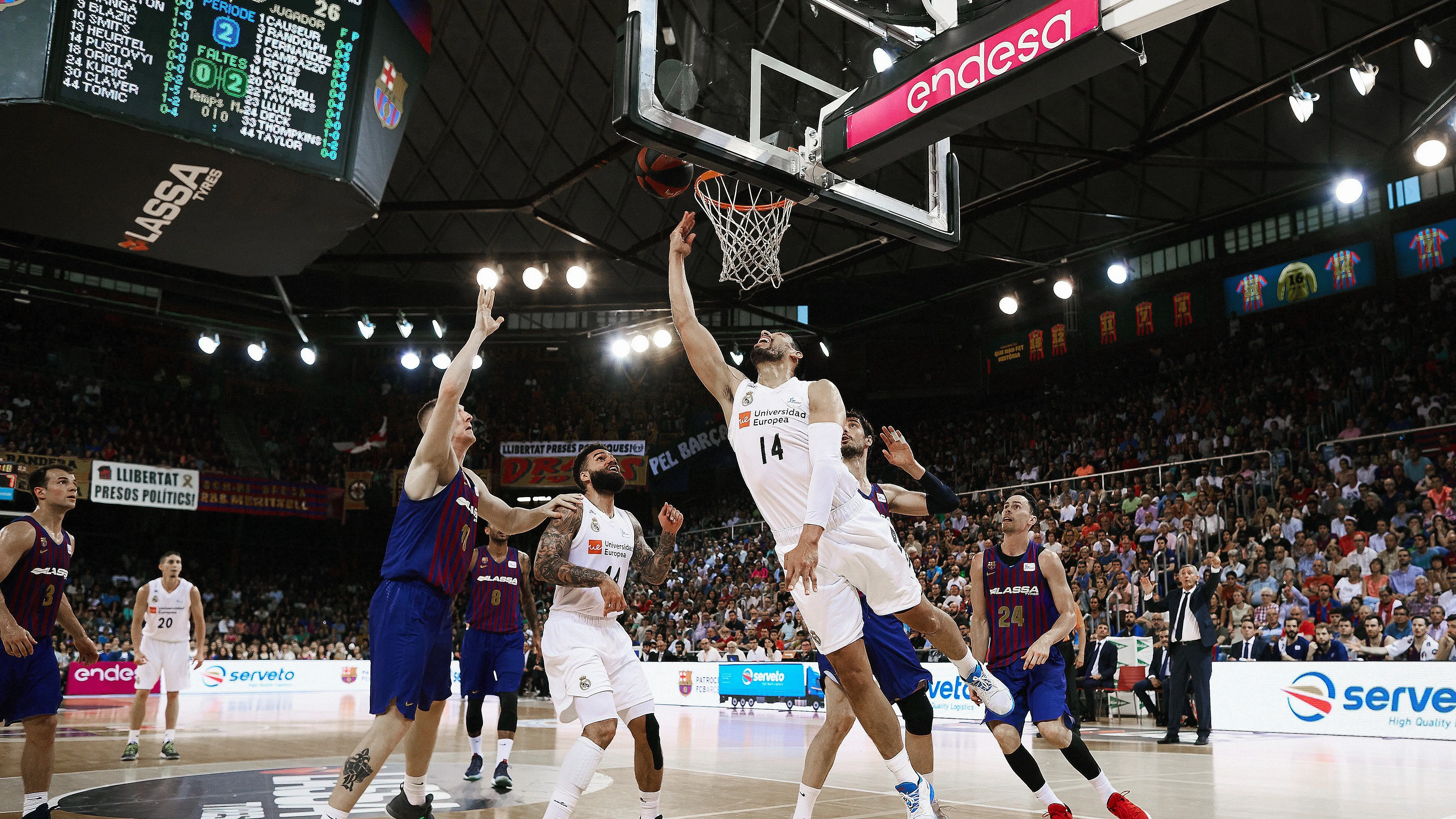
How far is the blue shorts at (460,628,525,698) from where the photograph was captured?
9.48 metres

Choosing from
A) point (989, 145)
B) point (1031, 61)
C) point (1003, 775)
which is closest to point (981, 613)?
point (1003, 775)

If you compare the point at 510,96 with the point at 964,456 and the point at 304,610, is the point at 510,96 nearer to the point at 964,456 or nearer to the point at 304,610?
the point at 964,456

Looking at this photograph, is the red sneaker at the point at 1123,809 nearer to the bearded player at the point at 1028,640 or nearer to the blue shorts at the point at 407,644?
the bearded player at the point at 1028,640

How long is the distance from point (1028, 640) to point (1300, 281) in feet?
77.0

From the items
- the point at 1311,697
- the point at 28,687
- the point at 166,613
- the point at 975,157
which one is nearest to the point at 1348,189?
the point at 975,157

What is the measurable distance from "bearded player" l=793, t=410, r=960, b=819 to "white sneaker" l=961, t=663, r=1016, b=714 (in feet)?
0.89

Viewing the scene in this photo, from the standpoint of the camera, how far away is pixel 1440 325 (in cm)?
2252

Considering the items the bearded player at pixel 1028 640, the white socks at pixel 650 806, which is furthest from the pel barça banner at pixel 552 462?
the white socks at pixel 650 806

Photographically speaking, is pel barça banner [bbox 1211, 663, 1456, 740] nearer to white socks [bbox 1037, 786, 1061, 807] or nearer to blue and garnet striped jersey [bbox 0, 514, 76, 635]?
white socks [bbox 1037, 786, 1061, 807]

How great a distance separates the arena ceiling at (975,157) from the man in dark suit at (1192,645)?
7.86 meters

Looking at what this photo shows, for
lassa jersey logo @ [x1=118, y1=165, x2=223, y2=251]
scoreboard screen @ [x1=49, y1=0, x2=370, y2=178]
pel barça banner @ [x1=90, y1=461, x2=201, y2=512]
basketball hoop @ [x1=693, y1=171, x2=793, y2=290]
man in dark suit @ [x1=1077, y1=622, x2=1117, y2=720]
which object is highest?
scoreboard screen @ [x1=49, y1=0, x2=370, y2=178]

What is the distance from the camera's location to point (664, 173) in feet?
29.5

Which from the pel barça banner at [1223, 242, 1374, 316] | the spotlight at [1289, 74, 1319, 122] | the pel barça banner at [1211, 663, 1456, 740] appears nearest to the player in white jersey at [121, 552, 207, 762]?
the pel barça banner at [1211, 663, 1456, 740]

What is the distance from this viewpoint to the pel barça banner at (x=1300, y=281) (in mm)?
25078
